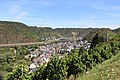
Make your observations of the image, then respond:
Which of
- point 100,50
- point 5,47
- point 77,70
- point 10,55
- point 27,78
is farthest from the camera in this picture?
point 5,47

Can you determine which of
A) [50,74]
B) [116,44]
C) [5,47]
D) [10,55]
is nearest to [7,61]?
[10,55]

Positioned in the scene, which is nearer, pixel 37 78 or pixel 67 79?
pixel 37 78

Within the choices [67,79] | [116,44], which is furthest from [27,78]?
[116,44]

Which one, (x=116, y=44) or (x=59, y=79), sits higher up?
(x=116, y=44)

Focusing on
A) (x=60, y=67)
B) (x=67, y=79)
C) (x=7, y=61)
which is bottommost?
(x=7, y=61)

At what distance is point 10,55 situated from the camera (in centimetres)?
14350

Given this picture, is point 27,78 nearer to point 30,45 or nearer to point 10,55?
point 10,55

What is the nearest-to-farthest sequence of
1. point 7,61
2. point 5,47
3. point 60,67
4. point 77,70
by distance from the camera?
point 60,67 < point 77,70 < point 7,61 < point 5,47

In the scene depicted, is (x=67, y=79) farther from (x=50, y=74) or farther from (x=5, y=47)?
(x=5, y=47)

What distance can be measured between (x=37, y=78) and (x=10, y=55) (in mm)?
123250

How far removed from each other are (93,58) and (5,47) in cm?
14432

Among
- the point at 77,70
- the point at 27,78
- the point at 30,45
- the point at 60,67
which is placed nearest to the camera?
the point at 27,78

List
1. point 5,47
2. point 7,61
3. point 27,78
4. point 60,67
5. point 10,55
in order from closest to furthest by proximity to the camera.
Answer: point 27,78
point 60,67
point 7,61
point 10,55
point 5,47

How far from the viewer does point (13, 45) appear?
572ft
